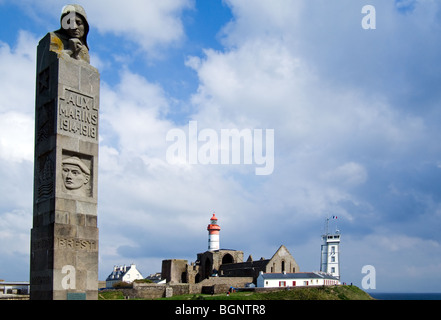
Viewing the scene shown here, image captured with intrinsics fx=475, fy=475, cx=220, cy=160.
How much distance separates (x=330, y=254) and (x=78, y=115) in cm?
7005

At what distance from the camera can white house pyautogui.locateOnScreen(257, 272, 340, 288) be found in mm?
52656

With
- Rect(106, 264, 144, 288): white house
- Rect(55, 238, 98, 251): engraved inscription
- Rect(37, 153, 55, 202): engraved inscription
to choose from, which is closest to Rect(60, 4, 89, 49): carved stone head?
Rect(37, 153, 55, 202): engraved inscription

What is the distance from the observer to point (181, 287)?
47781 mm

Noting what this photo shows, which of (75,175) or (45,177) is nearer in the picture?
(45,177)

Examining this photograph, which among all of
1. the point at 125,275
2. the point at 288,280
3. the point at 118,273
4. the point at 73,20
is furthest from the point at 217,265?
the point at 73,20

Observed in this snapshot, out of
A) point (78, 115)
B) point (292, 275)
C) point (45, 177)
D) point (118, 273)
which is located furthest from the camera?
point (118, 273)

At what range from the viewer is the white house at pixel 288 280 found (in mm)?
52656

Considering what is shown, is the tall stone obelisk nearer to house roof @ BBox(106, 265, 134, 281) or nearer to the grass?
the grass

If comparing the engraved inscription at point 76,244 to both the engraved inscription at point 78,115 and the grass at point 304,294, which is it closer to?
the engraved inscription at point 78,115

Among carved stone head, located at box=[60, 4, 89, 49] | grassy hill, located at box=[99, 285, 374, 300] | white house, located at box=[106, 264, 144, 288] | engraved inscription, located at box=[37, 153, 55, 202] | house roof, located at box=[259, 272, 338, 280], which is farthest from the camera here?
white house, located at box=[106, 264, 144, 288]

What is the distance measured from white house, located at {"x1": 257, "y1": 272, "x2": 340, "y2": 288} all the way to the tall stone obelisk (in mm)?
43848

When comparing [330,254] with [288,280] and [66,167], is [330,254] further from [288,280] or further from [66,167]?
[66,167]

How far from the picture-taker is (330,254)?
7588 cm
